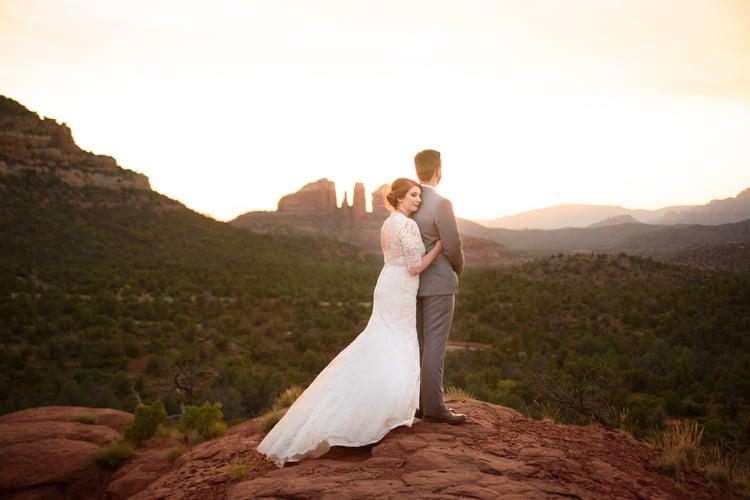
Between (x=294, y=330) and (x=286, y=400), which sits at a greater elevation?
(x=286, y=400)

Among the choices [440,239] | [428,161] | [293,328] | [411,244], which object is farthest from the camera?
[293,328]

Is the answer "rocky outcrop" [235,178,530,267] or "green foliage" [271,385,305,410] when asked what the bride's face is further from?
"rocky outcrop" [235,178,530,267]

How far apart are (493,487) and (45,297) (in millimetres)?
28022

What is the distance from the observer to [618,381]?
15.4m

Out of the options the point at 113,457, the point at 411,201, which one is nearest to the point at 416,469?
the point at 411,201

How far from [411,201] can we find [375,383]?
187 cm

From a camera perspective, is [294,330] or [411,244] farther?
[294,330]

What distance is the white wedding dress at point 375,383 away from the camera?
14.9 feet

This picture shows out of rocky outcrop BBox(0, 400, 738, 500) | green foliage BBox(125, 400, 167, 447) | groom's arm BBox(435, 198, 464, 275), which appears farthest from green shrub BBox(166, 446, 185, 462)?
groom's arm BBox(435, 198, 464, 275)

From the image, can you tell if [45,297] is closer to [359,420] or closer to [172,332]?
[172,332]

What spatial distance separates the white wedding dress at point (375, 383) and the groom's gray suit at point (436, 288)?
0.14m

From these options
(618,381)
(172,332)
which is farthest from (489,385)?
(172,332)

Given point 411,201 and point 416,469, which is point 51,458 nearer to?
point 416,469

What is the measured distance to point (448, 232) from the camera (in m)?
4.90
